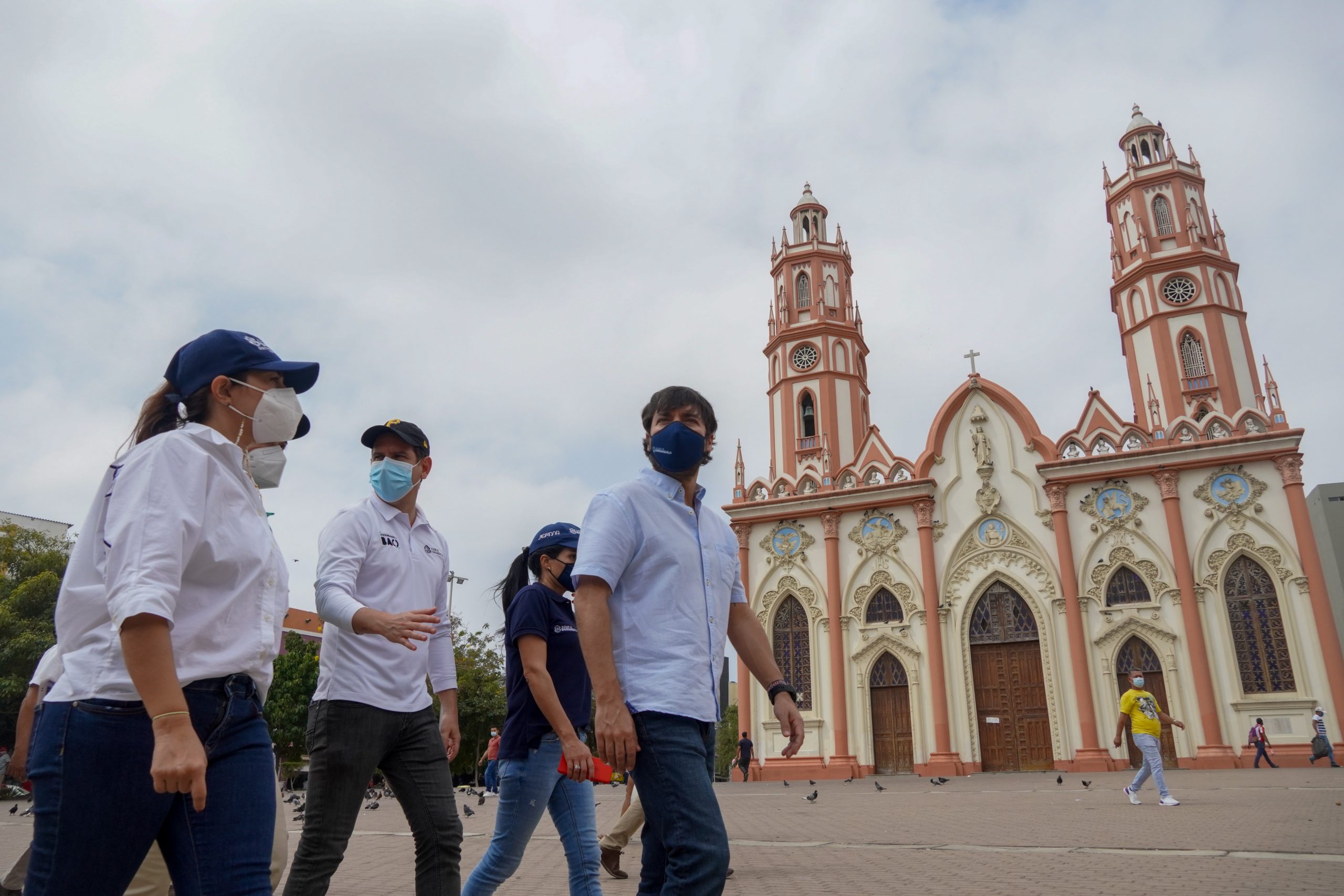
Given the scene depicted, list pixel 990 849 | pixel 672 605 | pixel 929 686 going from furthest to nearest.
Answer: pixel 929 686, pixel 990 849, pixel 672 605

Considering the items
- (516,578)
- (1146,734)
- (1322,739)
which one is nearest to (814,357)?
(1322,739)

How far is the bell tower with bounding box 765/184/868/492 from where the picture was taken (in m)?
29.5

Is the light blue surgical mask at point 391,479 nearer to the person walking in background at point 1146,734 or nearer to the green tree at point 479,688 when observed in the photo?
the person walking in background at point 1146,734

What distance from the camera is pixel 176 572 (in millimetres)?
2143

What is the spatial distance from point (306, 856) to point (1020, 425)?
25.3 metres

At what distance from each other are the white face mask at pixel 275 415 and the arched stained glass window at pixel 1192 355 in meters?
27.2

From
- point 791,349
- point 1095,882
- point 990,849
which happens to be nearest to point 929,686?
point 791,349

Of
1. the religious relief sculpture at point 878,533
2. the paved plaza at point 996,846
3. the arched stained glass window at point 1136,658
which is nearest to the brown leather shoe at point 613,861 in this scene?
the paved plaza at point 996,846

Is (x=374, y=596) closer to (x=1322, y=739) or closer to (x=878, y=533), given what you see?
(x=1322, y=739)

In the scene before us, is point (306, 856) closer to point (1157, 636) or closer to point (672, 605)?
point (672, 605)

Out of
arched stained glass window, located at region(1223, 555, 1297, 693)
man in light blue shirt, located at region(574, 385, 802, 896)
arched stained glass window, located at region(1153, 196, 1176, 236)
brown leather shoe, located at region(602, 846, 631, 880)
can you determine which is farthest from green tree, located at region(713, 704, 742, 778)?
man in light blue shirt, located at region(574, 385, 802, 896)

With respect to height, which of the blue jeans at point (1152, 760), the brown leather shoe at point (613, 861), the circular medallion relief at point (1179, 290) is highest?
the circular medallion relief at point (1179, 290)

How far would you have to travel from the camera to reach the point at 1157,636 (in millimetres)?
22500

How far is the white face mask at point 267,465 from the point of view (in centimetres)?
274
